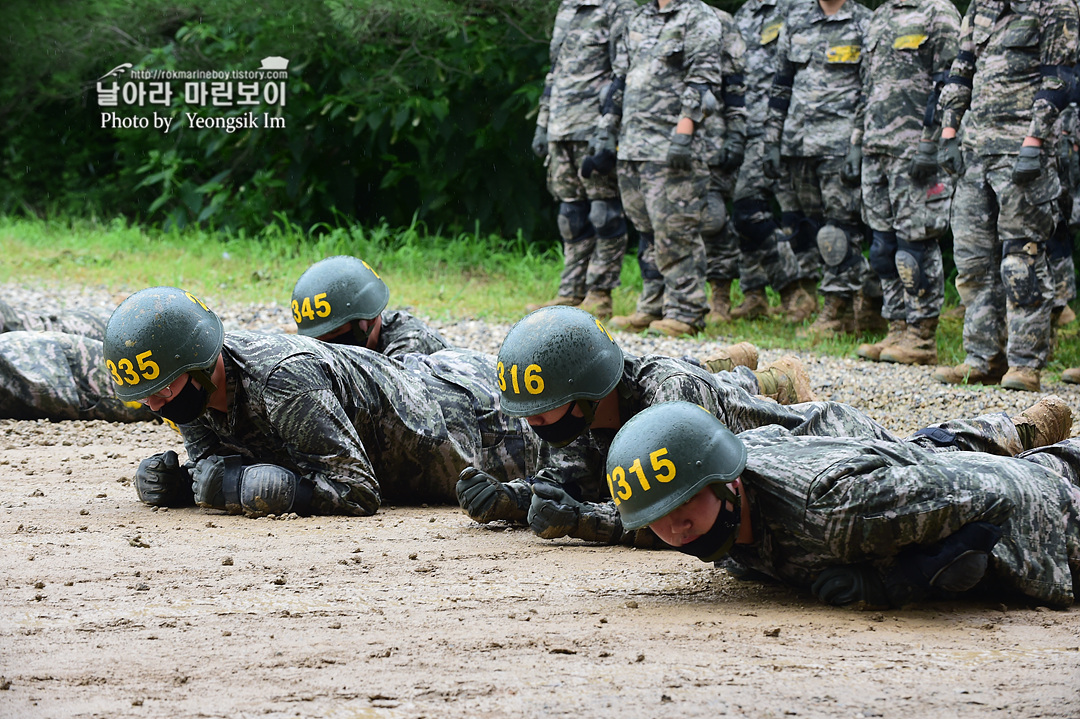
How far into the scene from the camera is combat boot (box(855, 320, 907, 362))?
8.10 metres

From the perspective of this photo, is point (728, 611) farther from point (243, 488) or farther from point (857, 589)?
point (243, 488)

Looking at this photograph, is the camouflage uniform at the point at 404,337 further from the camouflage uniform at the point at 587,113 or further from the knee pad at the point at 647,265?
the camouflage uniform at the point at 587,113

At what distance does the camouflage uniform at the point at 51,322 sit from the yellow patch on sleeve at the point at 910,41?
5.26 meters

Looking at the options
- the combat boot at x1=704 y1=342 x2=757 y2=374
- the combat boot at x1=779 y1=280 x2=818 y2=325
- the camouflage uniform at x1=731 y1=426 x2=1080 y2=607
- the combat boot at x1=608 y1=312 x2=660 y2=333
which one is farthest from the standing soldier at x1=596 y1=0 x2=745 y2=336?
the camouflage uniform at x1=731 y1=426 x2=1080 y2=607

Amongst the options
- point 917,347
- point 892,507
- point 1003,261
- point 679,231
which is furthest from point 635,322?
point 892,507

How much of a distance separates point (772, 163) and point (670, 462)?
6292 mm

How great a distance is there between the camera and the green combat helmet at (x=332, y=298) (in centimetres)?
559

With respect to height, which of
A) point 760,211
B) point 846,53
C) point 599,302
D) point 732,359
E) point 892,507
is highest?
point 846,53

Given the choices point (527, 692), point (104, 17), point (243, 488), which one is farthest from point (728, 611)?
point (104, 17)

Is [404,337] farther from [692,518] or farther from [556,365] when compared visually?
[692,518]

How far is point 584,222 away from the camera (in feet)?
32.3

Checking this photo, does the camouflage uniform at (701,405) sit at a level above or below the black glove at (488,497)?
above

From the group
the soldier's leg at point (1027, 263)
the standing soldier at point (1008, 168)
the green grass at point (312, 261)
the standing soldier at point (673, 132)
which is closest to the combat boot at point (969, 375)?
the standing soldier at point (1008, 168)

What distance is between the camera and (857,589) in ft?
11.2
